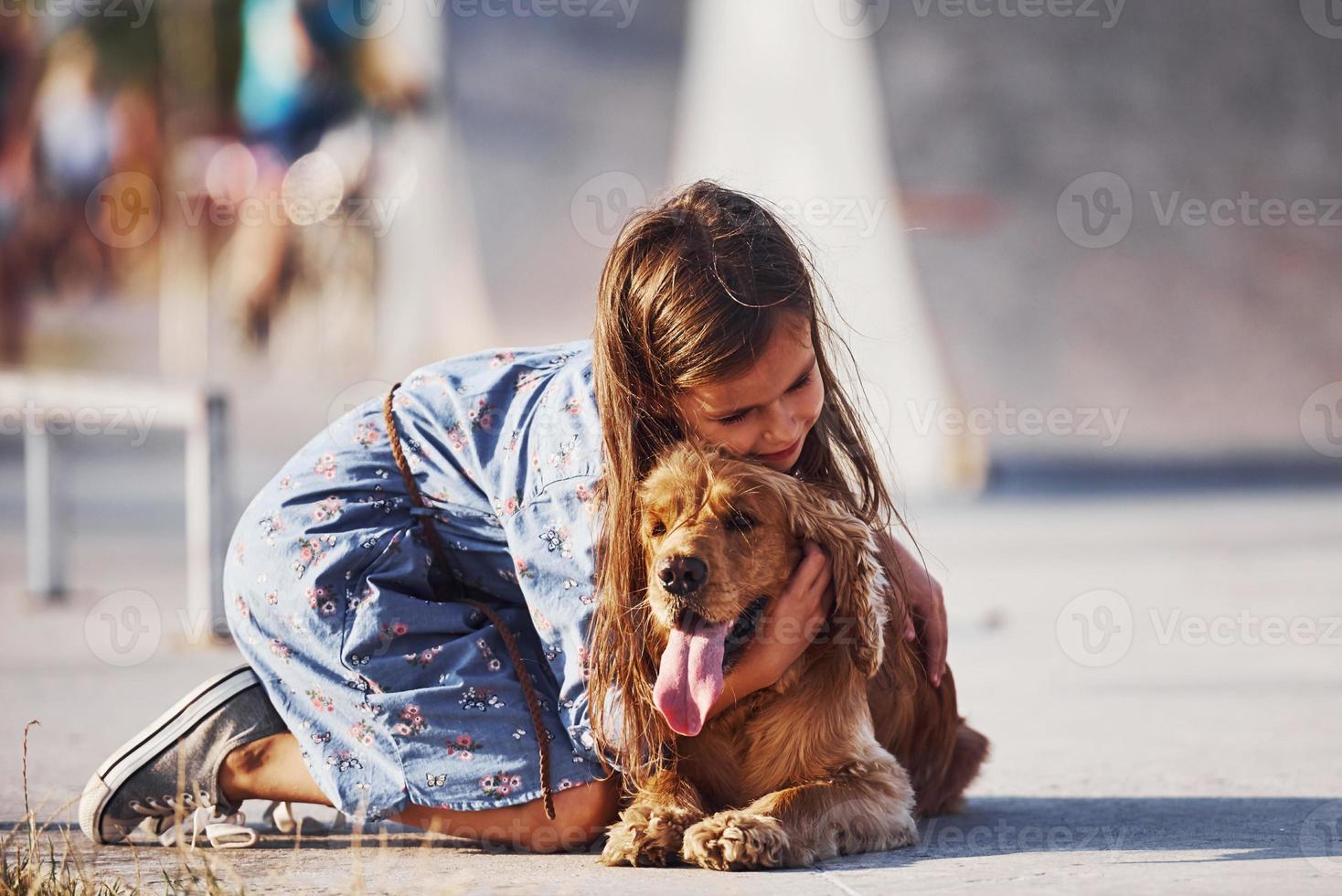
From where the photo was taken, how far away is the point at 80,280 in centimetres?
1991

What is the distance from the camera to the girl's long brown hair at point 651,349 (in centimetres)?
329

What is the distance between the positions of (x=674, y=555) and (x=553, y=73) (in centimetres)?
1362

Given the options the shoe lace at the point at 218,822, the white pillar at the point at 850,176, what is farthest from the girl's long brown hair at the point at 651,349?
the white pillar at the point at 850,176

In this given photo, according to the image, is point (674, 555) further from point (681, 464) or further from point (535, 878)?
point (535, 878)

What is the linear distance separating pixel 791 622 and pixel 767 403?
0.48 meters

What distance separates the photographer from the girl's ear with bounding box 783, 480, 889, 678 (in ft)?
11.1

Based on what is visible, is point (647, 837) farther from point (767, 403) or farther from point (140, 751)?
point (140, 751)

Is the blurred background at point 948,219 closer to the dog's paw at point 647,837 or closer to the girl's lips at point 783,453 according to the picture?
the girl's lips at point 783,453


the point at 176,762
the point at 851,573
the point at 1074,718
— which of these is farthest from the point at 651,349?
the point at 1074,718

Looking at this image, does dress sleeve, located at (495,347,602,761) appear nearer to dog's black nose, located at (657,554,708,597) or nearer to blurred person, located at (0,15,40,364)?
dog's black nose, located at (657,554,708,597)

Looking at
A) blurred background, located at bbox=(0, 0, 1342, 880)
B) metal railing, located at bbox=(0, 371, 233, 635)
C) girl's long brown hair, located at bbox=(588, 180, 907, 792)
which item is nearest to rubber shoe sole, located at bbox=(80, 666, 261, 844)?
girl's long brown hair, located at bbox=(588, 180, 907, 792)

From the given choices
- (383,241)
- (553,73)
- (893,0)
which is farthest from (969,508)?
(383,241)

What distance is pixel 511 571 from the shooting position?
3.69 meters

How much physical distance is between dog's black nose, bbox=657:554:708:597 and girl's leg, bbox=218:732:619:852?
0.57 meters
